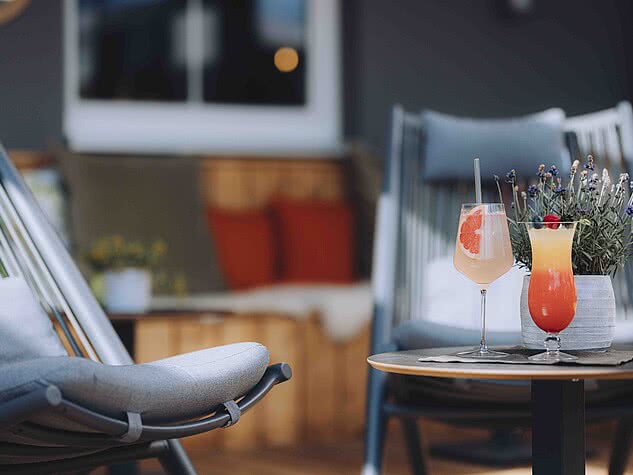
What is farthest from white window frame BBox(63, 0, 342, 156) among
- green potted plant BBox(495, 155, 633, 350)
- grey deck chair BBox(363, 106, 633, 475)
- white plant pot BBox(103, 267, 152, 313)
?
green potted plant BBox(495, 155, 633, 350)

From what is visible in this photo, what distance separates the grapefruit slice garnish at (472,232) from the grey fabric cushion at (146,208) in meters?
2.39

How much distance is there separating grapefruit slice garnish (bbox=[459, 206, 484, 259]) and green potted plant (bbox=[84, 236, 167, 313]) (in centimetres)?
140

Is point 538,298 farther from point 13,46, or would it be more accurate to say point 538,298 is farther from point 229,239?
point 13,46

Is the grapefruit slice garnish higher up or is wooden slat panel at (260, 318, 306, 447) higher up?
the grapefruit slice garnish

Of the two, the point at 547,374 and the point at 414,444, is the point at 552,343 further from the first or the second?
the point at 414,444

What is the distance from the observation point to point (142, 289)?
2.93m

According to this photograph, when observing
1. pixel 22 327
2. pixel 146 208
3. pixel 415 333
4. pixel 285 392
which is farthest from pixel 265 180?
pixel 22 327

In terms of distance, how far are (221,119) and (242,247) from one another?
0.64m

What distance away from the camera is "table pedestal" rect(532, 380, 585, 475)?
151cm

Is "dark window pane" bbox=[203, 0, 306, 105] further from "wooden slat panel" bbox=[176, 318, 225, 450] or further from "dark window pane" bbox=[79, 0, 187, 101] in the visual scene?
"wooden slat panel" bbox=[176, 318, 225, 450]

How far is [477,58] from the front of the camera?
4859 millimetres

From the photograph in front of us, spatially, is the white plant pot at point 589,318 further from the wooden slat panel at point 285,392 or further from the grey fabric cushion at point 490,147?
the wooden slat panel at point 285,392

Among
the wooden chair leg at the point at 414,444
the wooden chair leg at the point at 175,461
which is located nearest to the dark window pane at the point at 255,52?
the wooden chair leg at the point at 414,444

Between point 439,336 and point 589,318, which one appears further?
point 439,336
